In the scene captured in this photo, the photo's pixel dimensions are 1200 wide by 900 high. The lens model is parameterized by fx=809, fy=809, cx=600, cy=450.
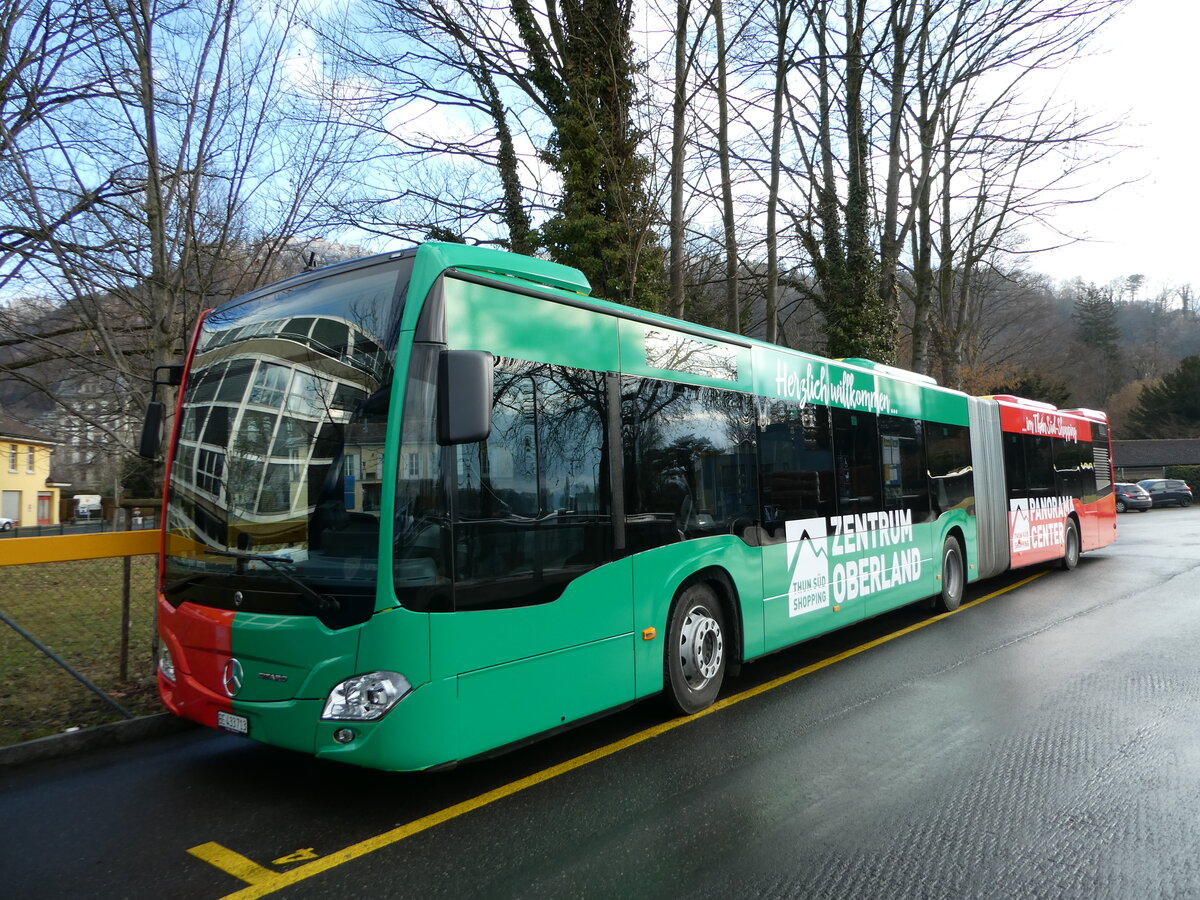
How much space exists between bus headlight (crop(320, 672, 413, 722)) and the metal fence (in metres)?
2.84

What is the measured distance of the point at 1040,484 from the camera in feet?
44.7

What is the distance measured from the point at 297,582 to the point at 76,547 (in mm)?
2774

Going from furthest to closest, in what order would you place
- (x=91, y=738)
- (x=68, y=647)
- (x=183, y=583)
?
1. (x=68, y=647)
2. (x=91, y=738)
3. (x=183, y=583)

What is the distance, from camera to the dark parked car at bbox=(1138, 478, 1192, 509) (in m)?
43.9

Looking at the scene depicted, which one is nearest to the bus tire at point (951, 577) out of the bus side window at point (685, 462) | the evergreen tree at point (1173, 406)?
the bus side window at point (685, 462)

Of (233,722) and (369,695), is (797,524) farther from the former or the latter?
(233,722)

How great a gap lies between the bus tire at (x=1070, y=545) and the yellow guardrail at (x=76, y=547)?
14.6m

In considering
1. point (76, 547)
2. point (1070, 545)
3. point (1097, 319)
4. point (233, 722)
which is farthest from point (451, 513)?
point (1097, 319)

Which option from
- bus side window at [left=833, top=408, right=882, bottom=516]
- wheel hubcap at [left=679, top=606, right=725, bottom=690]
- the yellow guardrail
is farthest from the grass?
bus side window at [left=833, top=408, right=882, bottom=516]

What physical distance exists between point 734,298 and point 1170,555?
10.6m

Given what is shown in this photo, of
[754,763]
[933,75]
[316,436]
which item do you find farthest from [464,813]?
[933,75]

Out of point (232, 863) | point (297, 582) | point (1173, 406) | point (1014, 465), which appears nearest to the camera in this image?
point (232, 863)

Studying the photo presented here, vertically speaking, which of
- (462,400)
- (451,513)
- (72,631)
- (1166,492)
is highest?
(462,400)

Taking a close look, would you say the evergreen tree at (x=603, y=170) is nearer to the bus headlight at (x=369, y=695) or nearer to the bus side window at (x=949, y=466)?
the bus side window at (x=949, y=466)
